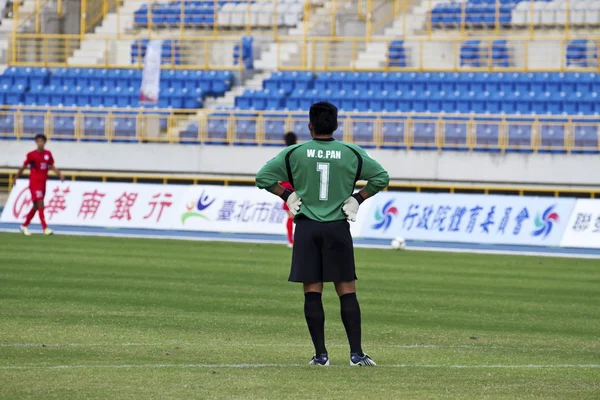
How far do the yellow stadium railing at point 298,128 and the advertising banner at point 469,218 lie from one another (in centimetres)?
533

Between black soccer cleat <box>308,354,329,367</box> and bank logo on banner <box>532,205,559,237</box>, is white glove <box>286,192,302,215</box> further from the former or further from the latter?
bank logo on banner <box>532,205,559,237</box>

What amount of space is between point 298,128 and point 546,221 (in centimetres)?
990

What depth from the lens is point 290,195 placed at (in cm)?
913

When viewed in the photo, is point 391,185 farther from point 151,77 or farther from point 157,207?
point 151,77

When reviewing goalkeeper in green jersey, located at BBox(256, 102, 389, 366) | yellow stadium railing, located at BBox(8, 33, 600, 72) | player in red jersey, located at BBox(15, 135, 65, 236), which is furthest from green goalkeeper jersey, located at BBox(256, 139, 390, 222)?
yellow stadium railing, located at BBox(8, 33, 600, 72)

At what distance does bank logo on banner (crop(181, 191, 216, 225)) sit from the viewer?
29594mm

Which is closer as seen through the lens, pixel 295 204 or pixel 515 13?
pixel 295 204

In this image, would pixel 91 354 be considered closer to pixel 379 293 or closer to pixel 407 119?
pixel 379 293

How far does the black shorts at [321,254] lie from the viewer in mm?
9008

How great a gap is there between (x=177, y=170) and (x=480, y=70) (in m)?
10.5

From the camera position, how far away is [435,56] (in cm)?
3981

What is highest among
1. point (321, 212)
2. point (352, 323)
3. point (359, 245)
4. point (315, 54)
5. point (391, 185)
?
point (315, 54)

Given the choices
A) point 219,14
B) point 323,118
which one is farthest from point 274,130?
point 323,118

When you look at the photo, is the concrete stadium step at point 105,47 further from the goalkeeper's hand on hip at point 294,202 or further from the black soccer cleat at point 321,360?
the black soccer cleat at point 321,360
